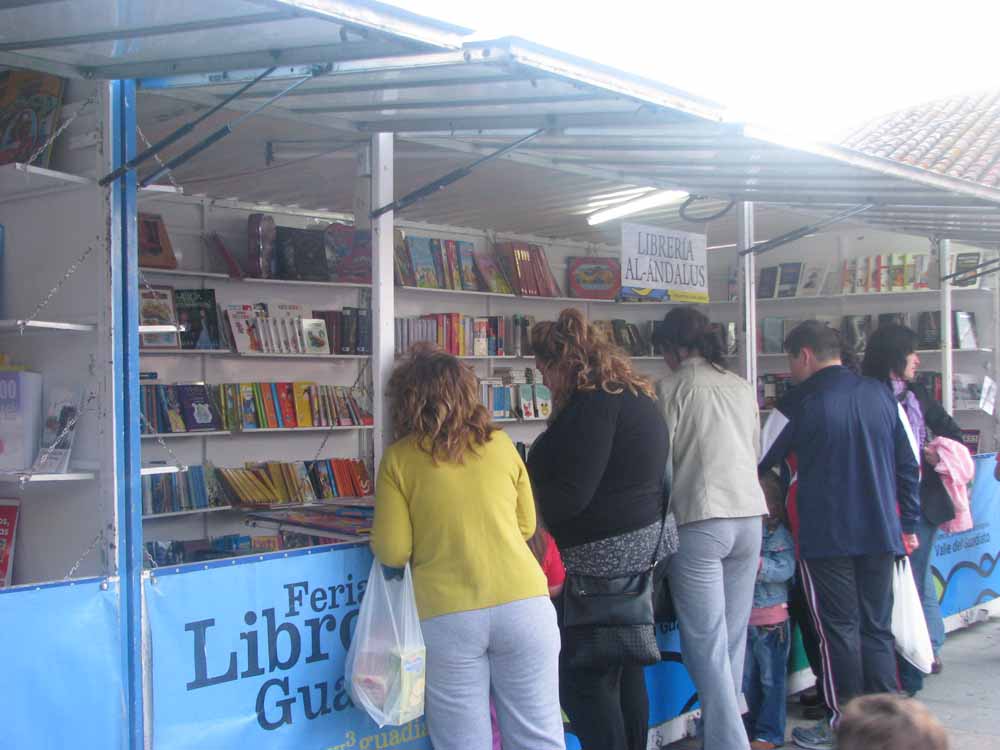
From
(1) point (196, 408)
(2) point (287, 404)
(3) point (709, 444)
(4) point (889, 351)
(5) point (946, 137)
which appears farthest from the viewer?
(5) point (946, 137)

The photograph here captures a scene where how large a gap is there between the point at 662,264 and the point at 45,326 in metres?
3.32

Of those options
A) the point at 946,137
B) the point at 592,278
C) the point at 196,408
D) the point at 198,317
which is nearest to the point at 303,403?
the point at 196,408

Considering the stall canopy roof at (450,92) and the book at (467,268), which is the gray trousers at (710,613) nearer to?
the stall canopy roof at (450,92)

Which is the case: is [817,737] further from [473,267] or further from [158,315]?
[473,267]

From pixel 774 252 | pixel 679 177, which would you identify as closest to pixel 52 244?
pixel 679 177

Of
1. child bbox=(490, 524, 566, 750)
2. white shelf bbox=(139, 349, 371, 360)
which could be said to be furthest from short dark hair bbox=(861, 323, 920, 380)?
white shelf bbox=(139, 349, 371, 360)

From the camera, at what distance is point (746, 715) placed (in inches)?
181

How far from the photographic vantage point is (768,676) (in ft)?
14.7

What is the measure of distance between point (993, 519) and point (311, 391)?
176 inches

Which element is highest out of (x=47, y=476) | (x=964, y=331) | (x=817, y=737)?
(x=964, y=331)

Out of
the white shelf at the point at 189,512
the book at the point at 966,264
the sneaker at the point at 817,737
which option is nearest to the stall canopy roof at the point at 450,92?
the sneaker at the point at 817,737

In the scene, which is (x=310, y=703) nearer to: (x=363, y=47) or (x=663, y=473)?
(x=663, y=473)

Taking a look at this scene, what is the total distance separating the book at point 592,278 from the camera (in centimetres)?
909

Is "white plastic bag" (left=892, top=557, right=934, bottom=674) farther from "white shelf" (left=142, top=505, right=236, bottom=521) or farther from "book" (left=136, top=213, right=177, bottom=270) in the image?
"book" (left=136, top=213, right=177, bottom=270)
